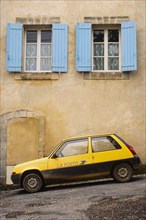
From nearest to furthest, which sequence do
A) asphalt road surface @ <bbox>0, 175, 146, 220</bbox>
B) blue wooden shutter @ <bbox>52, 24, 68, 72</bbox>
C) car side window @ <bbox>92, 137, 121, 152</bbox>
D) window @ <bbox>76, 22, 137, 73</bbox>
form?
asphalt road surface @ <bbox>0, 175, 146, 220</bbox> < car side window @ <bbox>92, 137, 121, 152</bbox> < window @ <bbox>76, 22, 137, 73</bbox> < blue wooden shutter @ <bbox>52, 24, 68, 72</bbox>

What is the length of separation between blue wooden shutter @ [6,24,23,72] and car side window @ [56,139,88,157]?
403 centimetres

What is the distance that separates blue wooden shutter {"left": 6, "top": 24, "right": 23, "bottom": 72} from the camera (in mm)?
13977

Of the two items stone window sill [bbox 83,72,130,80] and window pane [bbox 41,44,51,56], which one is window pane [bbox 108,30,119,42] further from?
window pane [bbox 41,44,51,56]

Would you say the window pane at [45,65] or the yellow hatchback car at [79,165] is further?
the window pane at [45,65]

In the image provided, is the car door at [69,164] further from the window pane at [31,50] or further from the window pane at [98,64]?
the window pane at [31,50]

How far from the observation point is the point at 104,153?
36.7 feet

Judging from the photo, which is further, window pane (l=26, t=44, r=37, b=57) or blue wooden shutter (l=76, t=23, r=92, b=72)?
window pane (l=26, t=44, r=37, b=57)

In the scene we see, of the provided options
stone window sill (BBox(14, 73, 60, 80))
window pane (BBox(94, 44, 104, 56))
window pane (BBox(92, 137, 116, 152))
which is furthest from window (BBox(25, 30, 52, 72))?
window pane (BBox(92, 137, 116, 152))

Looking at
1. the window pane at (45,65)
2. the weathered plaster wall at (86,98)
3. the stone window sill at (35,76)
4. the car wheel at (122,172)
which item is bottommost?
the car wheel at (122,172)

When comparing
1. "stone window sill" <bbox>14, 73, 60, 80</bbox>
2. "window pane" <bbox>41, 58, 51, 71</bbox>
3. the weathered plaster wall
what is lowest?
the weathered plaster wall

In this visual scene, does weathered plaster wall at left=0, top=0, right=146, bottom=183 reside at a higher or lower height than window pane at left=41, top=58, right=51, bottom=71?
lower

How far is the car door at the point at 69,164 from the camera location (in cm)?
1099

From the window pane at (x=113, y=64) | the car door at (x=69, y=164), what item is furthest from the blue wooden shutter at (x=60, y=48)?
the car door at (x=69, y=164)

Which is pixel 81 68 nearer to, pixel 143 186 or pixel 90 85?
pixel 90 85
